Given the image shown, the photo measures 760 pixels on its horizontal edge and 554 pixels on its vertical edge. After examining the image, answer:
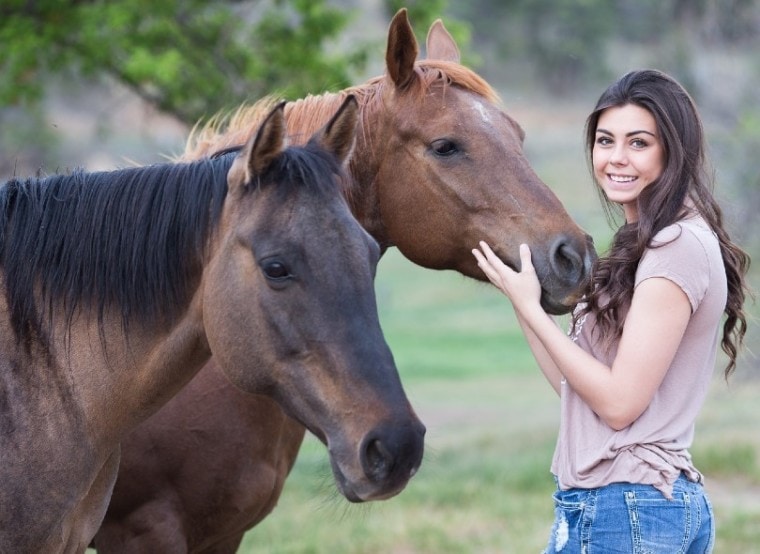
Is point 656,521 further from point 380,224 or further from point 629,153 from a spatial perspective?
point 380,224

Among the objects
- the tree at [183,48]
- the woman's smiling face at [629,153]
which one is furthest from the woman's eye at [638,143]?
the tree at [183,48]

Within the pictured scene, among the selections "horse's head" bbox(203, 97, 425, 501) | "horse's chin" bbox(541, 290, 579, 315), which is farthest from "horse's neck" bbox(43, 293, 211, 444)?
"horse's chin" bbox(541, 290, 579, 315)

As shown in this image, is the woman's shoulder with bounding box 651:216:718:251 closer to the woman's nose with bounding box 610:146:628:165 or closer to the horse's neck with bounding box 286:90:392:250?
the woman's nose with bounding box 610:146:628:165

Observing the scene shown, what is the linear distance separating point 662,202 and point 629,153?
0.67 ft

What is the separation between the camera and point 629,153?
10.8 ft

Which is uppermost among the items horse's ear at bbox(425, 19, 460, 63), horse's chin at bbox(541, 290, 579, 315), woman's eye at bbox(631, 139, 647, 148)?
horse's ear at bbox(425, 19, 460, 63)

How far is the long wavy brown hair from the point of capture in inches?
126

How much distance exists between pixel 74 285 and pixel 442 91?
1.66m

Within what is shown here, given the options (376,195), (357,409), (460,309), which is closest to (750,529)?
(376,195)

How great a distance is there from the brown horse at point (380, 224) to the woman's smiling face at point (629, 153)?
1.13 ft

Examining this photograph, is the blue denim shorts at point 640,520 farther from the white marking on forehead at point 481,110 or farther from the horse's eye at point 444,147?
the white marking on forehead at point 481,110

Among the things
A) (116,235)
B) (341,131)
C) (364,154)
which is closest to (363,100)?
(364,154)

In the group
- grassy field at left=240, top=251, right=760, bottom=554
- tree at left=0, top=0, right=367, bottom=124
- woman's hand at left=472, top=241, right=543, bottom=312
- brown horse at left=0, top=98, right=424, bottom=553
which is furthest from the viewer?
tree at left=0, top=0, right=367, bottom=124

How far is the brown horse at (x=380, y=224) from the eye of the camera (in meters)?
3.84
